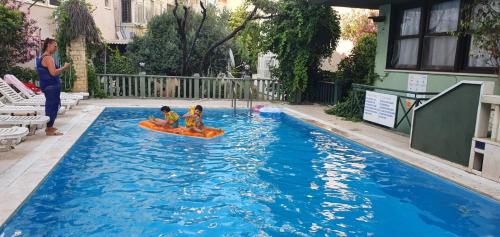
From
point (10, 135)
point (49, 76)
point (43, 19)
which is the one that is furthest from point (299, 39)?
point (10, 135)

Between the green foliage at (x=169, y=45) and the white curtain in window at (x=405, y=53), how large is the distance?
35.5 feet

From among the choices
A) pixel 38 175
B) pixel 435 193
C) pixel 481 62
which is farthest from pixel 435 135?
pixel 38 175

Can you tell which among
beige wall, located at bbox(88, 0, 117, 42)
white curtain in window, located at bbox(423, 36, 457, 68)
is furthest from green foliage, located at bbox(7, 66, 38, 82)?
white curtain in window, located at bbox(423, 36, 457, 68)

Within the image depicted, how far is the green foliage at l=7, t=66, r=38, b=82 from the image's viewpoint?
13098mm

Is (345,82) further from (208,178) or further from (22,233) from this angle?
(22,233)

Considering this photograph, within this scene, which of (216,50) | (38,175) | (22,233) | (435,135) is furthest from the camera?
(216,50)

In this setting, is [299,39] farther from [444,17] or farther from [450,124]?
[450,124]

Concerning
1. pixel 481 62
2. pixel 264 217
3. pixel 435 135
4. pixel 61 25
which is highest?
pixel 61 25

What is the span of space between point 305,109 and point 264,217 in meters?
10.0

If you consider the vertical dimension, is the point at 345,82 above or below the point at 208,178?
above

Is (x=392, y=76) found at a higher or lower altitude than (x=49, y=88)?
higher

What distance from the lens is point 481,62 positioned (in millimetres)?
8820

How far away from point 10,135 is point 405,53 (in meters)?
10.1

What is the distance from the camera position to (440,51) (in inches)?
394
